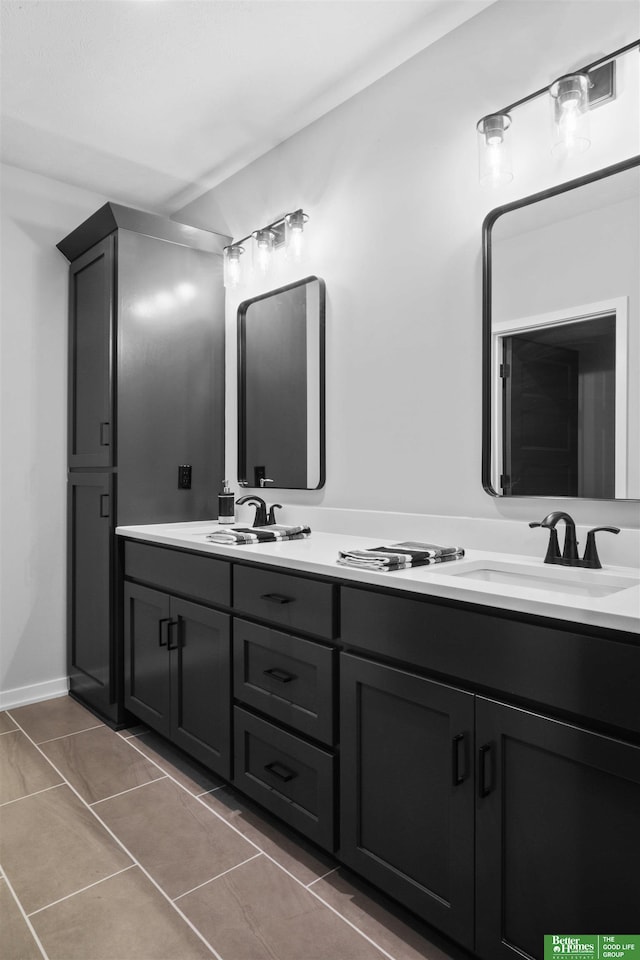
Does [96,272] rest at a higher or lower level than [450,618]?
higher

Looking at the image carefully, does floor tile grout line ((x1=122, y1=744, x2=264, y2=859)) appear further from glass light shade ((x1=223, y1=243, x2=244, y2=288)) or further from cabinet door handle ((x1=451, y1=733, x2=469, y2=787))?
glass light shade ((x1=223, y1=243, x2=244, y2=288))

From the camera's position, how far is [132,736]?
2531 mm

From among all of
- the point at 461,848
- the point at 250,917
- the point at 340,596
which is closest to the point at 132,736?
the point at 250,917

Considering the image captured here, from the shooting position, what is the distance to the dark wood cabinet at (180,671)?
6.55ft

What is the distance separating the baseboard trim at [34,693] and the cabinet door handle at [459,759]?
7.86 ft

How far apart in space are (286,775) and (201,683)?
508mm

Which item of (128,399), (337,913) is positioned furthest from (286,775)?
(128,399)

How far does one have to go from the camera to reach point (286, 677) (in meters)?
1.72

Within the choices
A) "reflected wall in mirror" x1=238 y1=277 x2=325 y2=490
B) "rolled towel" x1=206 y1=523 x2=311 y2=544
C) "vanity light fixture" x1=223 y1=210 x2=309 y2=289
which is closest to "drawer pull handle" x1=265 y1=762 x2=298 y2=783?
"rolled towel" x1=206 y1=523 x2=311 y2=544

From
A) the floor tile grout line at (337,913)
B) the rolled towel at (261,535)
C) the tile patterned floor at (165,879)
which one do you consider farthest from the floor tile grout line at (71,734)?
the floor tile grout line at (337,913)

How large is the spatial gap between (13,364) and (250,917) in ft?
8.21

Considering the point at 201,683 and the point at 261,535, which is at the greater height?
the point at 261,535

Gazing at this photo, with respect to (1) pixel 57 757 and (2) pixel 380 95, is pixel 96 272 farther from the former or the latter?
(1) pixel 57 757

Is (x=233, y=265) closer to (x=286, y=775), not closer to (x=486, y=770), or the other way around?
(x=286, y=775)
